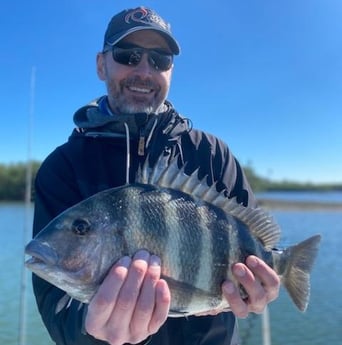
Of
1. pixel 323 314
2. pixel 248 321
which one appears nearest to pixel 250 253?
pixel 248 321

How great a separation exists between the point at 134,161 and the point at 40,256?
2.77 feet

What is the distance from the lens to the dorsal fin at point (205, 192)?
204 centimetres

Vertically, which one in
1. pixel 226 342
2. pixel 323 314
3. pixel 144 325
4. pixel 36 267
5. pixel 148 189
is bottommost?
pixel 323 314

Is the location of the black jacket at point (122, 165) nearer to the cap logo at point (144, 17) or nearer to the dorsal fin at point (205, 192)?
the dorsal fin at point (205, 192)

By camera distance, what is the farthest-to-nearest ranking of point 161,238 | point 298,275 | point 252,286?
point 298,275
point 252,286
point 161,238

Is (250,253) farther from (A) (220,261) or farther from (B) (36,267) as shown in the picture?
(B) (36,267)

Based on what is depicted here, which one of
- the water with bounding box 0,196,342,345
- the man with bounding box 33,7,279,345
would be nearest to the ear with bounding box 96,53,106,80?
the man with bounding box 33,7,279,345

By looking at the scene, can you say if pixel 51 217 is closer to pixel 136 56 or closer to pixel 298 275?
pixel 136 56

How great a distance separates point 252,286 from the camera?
78.4 inches

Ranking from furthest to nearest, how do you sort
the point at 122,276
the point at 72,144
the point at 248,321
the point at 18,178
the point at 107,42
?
the point at 18,178 → the point at 248,321 → the point at 107,42 → the point at 72,144 → the point at 122,276

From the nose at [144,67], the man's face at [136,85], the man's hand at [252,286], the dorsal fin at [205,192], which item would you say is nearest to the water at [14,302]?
the man's face at [136,85]

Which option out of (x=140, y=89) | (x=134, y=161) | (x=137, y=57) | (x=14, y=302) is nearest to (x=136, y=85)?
(x=140, y=89)

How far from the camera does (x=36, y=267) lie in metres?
1.73

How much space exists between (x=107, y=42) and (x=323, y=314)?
1043 cm
